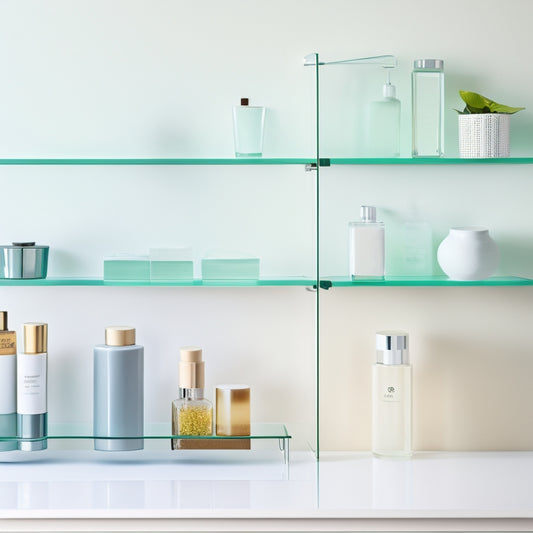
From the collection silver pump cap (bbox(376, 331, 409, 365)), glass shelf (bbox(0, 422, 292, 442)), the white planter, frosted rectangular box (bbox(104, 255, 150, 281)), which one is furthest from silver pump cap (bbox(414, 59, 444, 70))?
glass shelf (bbox(0, 422, 292, 442))

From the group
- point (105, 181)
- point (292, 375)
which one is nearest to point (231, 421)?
point (292, 375)

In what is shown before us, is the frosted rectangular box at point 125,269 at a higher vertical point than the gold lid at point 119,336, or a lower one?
higher

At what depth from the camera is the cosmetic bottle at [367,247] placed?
5.98ft

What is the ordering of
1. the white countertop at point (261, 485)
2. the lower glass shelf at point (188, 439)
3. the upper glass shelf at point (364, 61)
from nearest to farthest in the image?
the white countertop at point (261, 485), the lower glass shelf at point (188, 439), the upper glass shelf at point (364, 61)

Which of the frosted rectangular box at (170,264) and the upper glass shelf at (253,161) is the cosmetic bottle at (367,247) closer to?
the upper glass shelf at (253,161)

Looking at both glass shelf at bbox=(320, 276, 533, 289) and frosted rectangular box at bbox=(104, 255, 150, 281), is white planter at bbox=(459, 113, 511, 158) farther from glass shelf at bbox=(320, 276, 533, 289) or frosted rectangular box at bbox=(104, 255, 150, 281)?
frosted rectangular box at bbox=(104, 255, 150, 281)

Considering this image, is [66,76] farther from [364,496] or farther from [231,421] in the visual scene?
[364,496]

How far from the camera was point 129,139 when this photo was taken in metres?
1.93

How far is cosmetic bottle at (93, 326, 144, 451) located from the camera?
1.78m

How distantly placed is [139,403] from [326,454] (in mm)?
449

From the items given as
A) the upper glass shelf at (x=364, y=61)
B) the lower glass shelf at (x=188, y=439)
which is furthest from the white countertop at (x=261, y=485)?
the upper glass shelf at (x=364, y=61)

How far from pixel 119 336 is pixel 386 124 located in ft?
2.55

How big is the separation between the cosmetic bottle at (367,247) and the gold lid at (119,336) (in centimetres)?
52

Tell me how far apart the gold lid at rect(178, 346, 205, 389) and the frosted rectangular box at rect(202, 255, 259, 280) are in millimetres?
173
